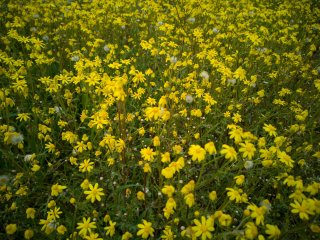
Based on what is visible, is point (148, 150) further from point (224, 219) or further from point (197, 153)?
point (224, 219)

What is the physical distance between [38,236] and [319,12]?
769 cm

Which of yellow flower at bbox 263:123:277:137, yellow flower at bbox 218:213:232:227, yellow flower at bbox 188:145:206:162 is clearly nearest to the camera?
yellow flower at bbox 218:213:232:227

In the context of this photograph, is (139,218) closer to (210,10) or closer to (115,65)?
(115,65)

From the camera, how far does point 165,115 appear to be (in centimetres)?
230

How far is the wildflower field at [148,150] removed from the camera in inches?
78.1

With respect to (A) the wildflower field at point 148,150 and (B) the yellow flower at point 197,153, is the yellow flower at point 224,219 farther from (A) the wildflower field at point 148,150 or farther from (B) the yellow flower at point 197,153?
(B) the yellow flower at point 197,153

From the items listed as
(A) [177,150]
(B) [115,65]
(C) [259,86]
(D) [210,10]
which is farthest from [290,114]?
(D) [210,10]

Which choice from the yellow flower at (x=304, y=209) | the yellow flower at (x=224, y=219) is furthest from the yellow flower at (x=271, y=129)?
the yellow flower at (x=224, y=219)

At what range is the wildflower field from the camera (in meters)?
1.98

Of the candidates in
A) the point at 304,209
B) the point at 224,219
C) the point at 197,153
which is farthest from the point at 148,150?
the point at 304,209

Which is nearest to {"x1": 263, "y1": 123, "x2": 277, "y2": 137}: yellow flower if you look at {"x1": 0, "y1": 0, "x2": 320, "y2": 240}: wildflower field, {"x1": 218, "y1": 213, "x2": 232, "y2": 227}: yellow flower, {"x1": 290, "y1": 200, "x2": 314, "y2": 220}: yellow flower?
{"x1": 0, "y1": 0, "x2": 320, "y2": 240}: wildflower field

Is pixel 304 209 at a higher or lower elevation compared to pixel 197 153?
lower

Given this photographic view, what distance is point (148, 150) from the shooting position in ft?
7.43

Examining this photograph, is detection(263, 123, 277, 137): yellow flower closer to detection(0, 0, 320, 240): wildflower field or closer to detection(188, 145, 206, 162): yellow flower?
detection(0, 0, 320, 240): wildflower field
